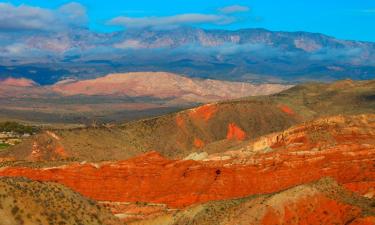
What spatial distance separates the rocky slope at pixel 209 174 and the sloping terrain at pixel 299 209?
1495 centimetres

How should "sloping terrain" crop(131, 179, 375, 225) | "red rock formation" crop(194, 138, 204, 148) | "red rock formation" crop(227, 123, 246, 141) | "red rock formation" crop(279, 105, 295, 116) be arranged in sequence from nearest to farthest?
"sloping terrain" crop(131, 179, 375, 225)
"red rock formation" crop(194, 138, 204, 148)
"red rock formation" crop(227, 123, 246, 141)
"red rock formation" crop(279, 105, 295, 116)

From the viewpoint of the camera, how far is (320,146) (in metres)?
93.9

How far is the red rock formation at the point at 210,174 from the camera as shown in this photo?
80.9m

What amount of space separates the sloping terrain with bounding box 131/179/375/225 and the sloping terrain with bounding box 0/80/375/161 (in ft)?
168

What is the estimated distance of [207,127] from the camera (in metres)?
149

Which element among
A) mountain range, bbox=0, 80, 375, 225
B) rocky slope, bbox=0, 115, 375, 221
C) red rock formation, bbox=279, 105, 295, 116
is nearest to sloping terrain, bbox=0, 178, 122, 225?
mountain range, bbox=0, 80, 375, 225

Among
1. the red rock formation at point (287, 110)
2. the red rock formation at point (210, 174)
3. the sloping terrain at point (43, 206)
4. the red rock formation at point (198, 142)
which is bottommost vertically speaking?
the red rock formation at point (198, 142)

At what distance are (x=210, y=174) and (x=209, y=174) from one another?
0.11m

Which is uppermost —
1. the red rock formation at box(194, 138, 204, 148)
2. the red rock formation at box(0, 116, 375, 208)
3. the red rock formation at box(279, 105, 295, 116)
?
the red rock formation at box(279, 105, 295, 116)

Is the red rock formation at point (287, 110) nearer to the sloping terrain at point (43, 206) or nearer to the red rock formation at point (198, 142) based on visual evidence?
the red rock formation at point (198, 142)

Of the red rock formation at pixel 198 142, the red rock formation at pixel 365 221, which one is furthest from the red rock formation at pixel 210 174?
the red rock formation at pixel 198 142

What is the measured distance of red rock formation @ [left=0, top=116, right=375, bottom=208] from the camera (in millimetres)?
80875

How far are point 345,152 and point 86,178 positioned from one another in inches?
1147

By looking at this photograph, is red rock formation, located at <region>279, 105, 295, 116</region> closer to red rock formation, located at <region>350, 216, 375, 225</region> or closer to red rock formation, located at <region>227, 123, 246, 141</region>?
red rock formation, located at <region>227, 123, 246, 141</region>
